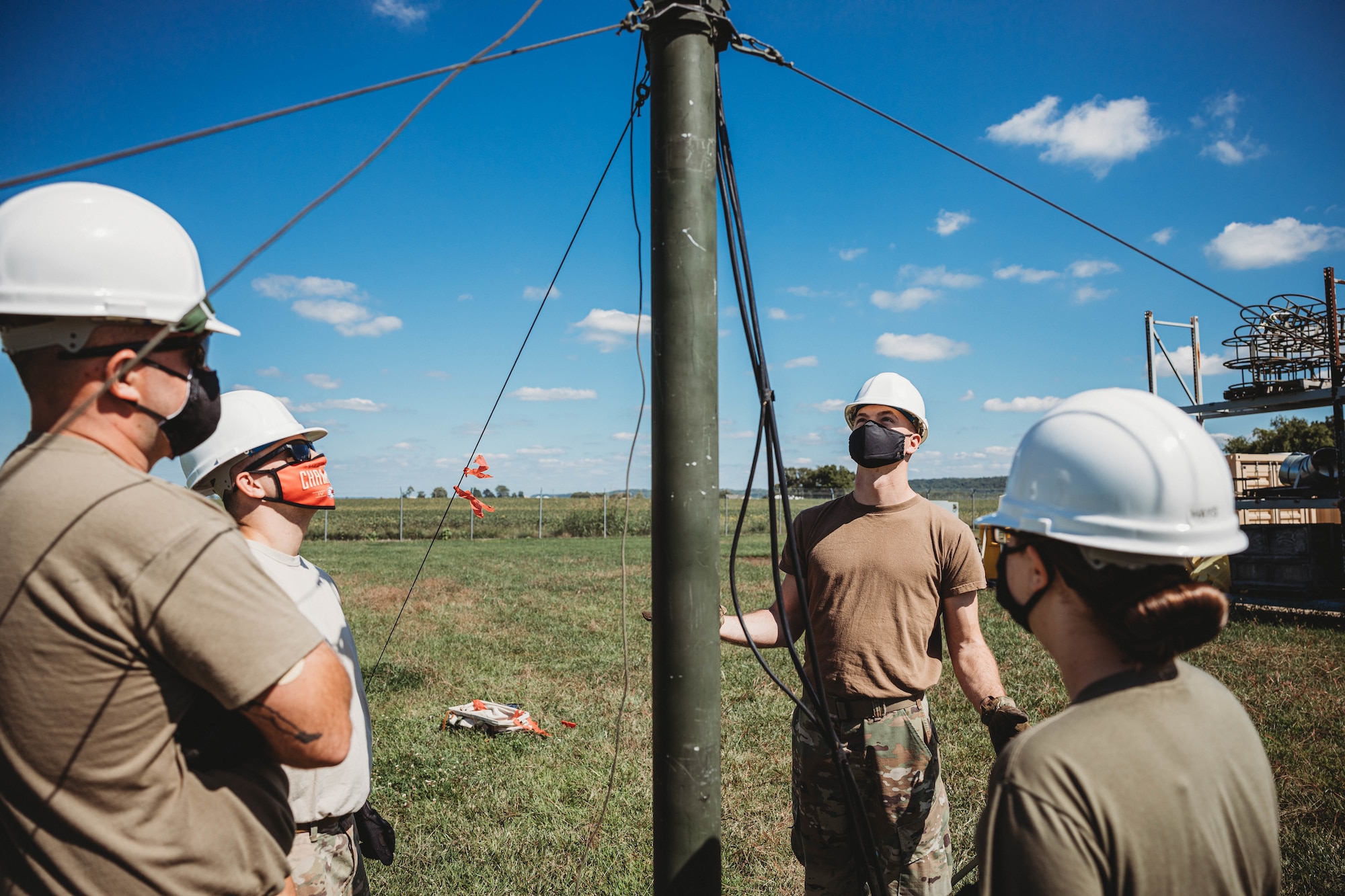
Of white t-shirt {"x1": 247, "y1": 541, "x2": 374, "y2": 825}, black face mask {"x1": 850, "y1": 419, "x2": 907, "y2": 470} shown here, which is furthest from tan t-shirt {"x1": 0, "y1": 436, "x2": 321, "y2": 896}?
black face mask {"x1": 850, "y1": 419, "x2": 907, "y2": 470}

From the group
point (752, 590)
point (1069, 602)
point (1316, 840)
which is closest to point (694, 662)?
point (1069, 602)

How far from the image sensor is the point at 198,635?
110 cm

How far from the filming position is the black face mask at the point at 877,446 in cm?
294

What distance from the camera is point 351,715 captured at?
1.90 m

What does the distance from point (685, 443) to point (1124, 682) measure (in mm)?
987

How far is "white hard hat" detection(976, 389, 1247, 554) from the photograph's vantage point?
131cm

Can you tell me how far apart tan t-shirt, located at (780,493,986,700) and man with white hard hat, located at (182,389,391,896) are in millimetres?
1556

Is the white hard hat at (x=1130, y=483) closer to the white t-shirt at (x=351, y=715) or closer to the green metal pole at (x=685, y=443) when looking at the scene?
the green metal pole at (x=685, y=443)

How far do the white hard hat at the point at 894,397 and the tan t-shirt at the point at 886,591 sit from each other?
1.18ft

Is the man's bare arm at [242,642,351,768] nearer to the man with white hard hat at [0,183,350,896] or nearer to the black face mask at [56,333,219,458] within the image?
the man with white hard hat at [0,183,350,896]

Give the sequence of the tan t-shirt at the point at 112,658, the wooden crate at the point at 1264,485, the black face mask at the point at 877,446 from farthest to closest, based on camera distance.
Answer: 1. the wooden crate at the point at 1264,485
2. the black face mask at the point at 877,446
3. the tan t-shirt at the point at 112,658

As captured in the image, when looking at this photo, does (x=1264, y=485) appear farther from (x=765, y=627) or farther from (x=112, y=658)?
(x=112, y=658)

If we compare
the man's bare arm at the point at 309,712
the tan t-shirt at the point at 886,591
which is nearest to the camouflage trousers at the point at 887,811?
the tan t-shirt at the point at 886,591

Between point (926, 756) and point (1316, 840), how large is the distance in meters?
2.88
